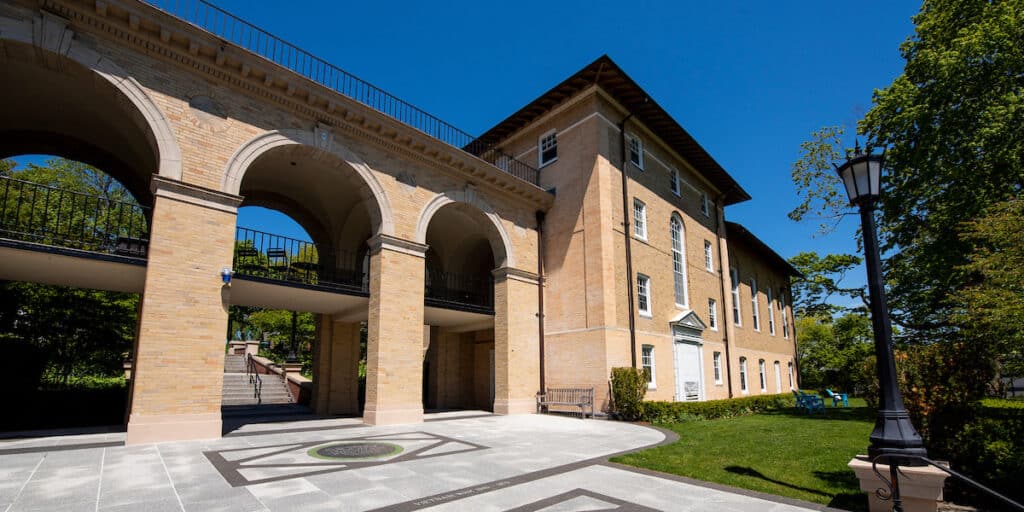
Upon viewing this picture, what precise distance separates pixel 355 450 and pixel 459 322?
34.2ft

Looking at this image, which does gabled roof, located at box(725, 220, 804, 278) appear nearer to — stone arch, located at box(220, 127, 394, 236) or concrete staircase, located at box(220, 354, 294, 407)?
stone arch, located at box(220, 127, 394, 236)

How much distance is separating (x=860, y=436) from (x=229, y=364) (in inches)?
1241

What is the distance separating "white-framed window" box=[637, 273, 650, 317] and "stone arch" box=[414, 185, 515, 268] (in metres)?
5.35

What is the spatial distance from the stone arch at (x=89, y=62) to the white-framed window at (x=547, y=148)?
13518 mm

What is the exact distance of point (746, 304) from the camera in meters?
29.8

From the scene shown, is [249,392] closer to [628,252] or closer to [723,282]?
[628,252]

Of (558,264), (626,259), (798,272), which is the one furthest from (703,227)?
(798,272)

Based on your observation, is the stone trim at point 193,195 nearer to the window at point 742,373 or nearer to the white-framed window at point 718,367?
the white-framed window at point 718,367

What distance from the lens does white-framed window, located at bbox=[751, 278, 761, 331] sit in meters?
30.8

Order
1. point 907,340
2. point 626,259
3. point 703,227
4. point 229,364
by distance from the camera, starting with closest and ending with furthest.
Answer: point 626,259, point 907,340, point 703,227, point 229,364

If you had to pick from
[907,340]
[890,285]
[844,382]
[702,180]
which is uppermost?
[702,180]

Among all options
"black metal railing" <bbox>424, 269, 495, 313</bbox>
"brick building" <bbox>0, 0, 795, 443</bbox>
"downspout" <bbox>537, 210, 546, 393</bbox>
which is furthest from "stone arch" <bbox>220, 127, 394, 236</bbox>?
"downspout" <bbox>537, 210, 546, 393</bbox>

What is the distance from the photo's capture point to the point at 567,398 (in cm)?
1730

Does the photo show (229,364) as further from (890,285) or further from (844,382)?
Answer: (844,382)
